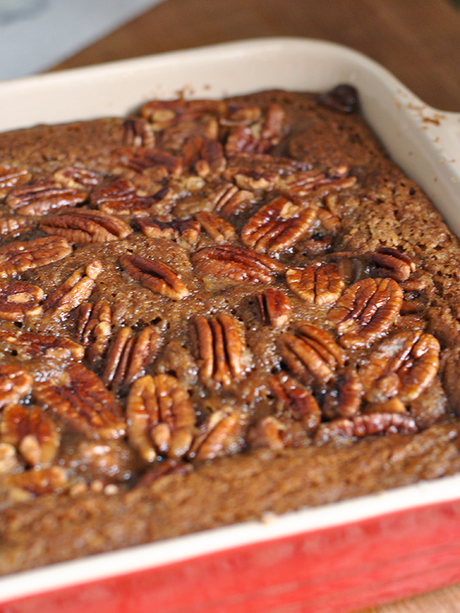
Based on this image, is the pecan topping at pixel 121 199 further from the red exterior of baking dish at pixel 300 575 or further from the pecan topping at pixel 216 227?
the red exterior of baking dish at pixel 300 575

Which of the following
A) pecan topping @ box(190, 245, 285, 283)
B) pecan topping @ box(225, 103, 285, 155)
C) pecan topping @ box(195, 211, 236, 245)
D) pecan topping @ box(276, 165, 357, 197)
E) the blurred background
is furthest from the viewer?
the blurred background

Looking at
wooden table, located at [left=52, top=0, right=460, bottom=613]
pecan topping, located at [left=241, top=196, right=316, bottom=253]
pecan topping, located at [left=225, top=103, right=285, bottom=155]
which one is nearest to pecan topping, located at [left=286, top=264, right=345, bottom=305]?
pecan topping, located at [left=241, top=196, right=316, bottom=253]

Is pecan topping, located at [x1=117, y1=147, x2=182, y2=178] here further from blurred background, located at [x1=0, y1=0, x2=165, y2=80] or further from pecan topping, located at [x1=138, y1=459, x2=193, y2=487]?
blurred background, located at [x1=0, y1=0, x2=165, y2=80]

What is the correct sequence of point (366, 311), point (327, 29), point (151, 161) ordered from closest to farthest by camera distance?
point (366, 311), point (151, 161), point (327, 29)

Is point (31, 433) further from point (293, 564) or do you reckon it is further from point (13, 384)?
point (293, 564)

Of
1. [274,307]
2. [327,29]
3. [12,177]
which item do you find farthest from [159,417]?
[327,29]

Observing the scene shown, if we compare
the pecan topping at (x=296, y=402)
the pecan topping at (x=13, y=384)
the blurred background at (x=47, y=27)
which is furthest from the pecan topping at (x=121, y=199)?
the blurred background at (x=47, y=27)
